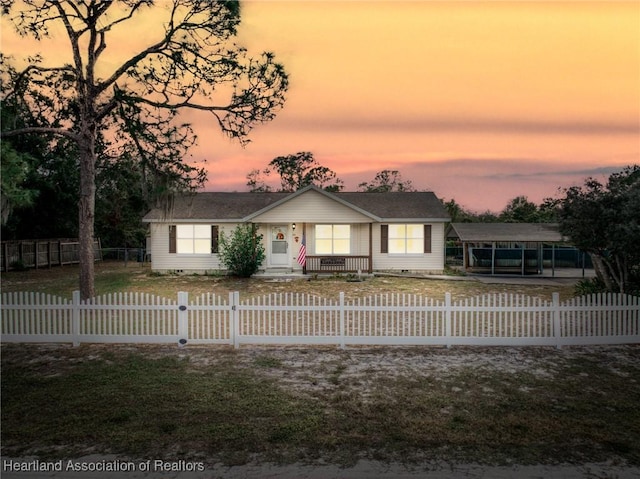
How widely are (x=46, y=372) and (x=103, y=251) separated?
105 feet

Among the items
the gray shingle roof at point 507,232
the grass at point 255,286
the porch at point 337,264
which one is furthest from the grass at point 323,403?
the porch at point 337,264

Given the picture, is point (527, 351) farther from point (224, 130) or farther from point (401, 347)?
point (224, 130)

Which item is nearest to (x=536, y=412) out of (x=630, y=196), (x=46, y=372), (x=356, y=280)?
(x=630, y=196)

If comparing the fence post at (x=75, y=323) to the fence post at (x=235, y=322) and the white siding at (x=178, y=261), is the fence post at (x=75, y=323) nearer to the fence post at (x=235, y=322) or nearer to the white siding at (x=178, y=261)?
the fence post at (x=235, y=322)

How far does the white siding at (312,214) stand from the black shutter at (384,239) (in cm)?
157

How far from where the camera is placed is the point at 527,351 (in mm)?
9391

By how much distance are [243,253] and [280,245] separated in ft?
8.94

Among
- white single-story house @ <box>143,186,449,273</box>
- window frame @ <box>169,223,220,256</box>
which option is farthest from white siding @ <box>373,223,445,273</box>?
window frame @ <box>169,223,220,256</box>

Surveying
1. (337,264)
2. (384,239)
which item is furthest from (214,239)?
(384,239)

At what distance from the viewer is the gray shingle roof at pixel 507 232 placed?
24288mm

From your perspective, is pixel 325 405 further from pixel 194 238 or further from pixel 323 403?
pixel 194 238

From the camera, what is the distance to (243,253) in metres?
23.9

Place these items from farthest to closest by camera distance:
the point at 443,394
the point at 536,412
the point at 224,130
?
the point at 224,130 → the point at 443,394 → the point at 536,412

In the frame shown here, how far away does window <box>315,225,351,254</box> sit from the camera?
25.8 metres
